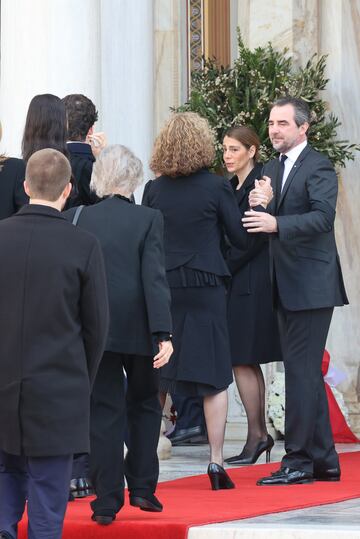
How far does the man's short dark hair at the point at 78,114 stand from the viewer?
21.1 feet

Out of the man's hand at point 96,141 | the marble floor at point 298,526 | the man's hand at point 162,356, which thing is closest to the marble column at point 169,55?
the man's hand at point 96,141

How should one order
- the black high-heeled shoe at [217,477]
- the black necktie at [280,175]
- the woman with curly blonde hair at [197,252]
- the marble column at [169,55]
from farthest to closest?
1. the marble column at [169,55]
2. the black necktie at [280,175]
3. the woman with curly blonde hair at [197,252]
4. the black high-heeled shoe at [217,477]

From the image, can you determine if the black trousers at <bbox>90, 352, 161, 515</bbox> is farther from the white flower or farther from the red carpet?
the white flower

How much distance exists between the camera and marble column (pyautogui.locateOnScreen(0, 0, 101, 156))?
8.28 meters

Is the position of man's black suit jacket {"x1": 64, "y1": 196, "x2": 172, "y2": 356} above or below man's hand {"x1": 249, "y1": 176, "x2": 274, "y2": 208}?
below

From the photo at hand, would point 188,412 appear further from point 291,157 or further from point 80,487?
point 80,487

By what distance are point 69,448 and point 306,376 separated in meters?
2.06

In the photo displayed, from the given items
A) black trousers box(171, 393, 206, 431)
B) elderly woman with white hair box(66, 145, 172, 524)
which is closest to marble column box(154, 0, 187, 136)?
black trousers box(171, 393, 206, 431)

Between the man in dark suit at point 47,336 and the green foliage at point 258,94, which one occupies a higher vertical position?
the green foliage at point 258,94

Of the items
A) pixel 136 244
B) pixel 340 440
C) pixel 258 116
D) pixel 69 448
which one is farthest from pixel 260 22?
pixel 69 448

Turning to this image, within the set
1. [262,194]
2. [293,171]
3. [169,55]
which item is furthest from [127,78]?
[262,194]

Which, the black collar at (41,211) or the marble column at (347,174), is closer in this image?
the black collar at (41,211)

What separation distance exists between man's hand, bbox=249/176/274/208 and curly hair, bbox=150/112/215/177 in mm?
270

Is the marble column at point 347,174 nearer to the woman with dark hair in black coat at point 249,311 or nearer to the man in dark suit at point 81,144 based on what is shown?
the woman with dark hair in black coat at point 249,311
